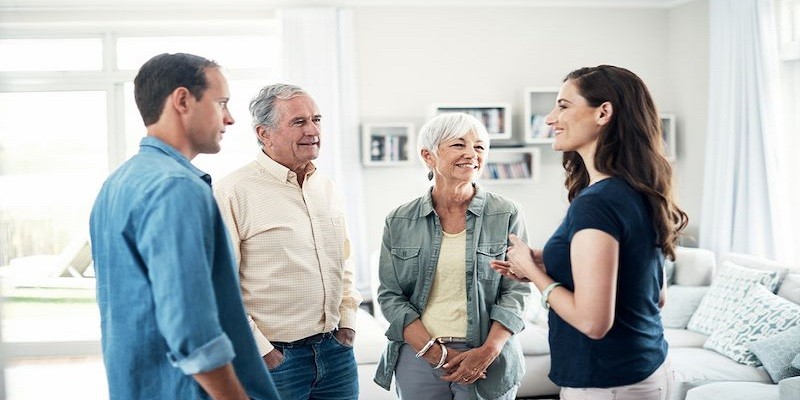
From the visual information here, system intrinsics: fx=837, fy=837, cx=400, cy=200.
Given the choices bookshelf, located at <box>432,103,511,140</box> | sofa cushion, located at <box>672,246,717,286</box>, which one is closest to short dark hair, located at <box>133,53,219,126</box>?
sofa cushion, located at <box>672,246,717,286</box>

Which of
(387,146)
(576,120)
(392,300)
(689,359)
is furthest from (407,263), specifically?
(387,146)

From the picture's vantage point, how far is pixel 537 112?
257 inches

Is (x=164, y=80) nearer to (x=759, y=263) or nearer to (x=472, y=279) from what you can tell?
(x=472, y=279)

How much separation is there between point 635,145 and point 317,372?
1.13 m

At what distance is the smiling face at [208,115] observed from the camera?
5.80ft

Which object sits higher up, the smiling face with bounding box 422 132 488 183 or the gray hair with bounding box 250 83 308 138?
the gray hair with bounding box 250 83 308 138

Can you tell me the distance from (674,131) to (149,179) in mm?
5560

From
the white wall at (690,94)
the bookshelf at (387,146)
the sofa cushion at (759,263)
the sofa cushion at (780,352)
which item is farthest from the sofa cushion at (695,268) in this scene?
the bookshelf at (387,146)

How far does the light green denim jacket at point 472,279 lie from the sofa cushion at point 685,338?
96.9 inches

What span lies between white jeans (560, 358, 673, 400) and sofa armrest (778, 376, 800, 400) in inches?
63.5

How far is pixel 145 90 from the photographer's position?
1748mm

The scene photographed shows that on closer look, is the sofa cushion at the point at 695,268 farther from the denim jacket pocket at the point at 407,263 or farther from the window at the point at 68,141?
the window at the point at 68,141

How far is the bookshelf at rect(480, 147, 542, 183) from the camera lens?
6.38m

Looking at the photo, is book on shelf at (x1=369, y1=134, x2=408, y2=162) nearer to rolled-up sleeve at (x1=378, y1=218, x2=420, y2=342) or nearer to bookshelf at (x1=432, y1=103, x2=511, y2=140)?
bookshelf at (x1=432, y1=103, x2=511, y2=140)
